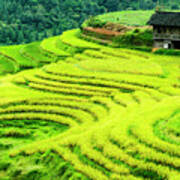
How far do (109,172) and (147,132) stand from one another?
3.33m

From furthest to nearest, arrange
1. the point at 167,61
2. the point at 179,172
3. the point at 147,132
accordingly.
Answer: the point at 167,61 < the point at 147,132 < the point at 179,172

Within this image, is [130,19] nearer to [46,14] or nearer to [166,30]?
[166,30]

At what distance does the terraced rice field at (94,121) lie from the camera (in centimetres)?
1577

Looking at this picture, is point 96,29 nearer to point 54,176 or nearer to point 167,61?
point 167,61

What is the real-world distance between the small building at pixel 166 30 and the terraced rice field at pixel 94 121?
11.1 ft

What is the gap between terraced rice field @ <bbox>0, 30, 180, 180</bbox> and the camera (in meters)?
15.8

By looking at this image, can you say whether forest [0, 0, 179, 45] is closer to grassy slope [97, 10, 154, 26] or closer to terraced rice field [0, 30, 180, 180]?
grassy slope [97, 10, 154, 26]

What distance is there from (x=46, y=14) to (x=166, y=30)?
43.1 metres

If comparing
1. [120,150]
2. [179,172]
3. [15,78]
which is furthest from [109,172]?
[15,78]

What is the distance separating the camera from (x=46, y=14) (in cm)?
7612

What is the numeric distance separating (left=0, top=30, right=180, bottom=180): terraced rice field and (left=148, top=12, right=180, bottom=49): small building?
337 cm

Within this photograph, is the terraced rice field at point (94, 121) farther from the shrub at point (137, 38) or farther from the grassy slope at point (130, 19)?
the grassy slope at point (130, 19)

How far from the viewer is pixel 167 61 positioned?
3284 centimetres

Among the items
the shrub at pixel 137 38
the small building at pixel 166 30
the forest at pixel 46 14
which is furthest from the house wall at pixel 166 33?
the forest at pixel 46 14
